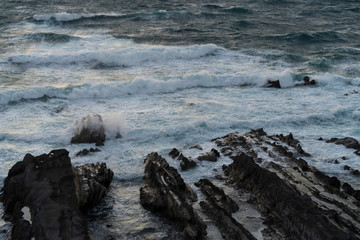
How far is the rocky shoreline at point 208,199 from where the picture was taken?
7.06 meters

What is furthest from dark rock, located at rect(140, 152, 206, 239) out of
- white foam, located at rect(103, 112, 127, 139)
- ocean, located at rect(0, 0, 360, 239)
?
white foam, located at rect(103, 112, 127, 139)

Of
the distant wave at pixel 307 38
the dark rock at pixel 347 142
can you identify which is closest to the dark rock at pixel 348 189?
the dark rock at pixel 347 142

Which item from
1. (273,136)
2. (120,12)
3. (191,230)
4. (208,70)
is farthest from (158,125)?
(120,12)

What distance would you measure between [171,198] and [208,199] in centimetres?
99

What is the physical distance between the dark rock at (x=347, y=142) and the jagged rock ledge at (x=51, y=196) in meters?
7.48

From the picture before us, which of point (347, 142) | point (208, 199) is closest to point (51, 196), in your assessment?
point (208, 199)

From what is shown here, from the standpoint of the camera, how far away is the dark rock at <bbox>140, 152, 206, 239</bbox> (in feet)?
24.3

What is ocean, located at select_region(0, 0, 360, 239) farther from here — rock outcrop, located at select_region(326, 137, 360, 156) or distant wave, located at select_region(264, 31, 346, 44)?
rock outcrop, located at select_region(326, 137, 360, 156)

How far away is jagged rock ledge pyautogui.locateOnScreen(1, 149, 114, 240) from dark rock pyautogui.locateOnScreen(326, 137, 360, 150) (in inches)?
294

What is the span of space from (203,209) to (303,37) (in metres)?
22.9

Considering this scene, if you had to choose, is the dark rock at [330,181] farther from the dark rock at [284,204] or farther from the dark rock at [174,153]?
the dark rock at [174,153]

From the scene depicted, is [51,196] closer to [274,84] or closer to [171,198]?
[171,198]

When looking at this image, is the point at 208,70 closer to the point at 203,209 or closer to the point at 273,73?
the point at 273,73

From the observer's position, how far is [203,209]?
8.26 m
